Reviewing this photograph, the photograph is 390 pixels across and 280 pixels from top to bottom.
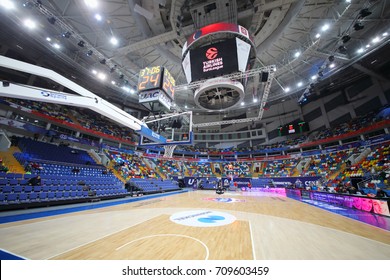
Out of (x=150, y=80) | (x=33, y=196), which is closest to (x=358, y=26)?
(x=150, y=80)

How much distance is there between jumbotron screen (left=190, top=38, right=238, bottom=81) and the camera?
997 cm

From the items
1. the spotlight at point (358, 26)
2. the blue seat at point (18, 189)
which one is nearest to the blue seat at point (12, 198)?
the blue seat at point (18, 189)

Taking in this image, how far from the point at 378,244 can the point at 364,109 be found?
26465 millimetres

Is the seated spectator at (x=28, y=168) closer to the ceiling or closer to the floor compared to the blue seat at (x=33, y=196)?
closer to the ceiling

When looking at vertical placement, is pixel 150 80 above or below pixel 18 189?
above

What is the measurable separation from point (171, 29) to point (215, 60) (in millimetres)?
5743

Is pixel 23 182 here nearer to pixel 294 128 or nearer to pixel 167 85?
pixel 167 85

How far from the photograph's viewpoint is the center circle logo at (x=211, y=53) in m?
10.3

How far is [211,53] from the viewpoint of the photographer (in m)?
10.4

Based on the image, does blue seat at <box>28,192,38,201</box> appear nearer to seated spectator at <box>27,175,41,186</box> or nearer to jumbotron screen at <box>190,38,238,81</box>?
seated spectator at <box>27,175,41,186</box>

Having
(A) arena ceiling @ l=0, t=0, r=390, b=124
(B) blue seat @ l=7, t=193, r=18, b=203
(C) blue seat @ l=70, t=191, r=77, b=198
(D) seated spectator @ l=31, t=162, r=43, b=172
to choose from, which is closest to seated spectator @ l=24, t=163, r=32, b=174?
(D) seated spectator @ l=31, t=162, r=43, b=172

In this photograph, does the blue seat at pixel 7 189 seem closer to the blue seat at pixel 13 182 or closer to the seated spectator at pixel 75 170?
the blue seat at pixel 13 182

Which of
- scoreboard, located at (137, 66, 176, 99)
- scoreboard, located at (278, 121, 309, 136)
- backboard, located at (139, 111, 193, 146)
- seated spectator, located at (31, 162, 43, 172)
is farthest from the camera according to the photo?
scoreboard, located at (278, 121, 309, 136)
